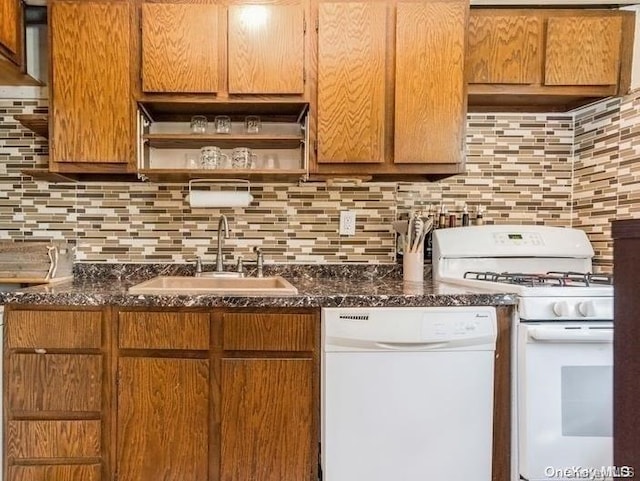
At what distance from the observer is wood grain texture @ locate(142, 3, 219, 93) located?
1802 millimetres

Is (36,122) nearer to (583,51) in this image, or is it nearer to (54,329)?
(54,329)

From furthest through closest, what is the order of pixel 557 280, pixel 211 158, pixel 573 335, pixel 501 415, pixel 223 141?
1. pixel 223 141
2. pixel 211 158
3. pixel 557 280
4. pixel 501 415
5. pixel 573 335

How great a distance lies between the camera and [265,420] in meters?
1.52

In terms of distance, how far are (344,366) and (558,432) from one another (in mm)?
770

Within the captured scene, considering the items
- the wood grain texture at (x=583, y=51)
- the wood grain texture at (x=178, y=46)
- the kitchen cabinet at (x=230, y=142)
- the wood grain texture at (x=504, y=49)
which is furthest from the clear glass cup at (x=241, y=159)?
the wood grain texture at (x=583, y=51)

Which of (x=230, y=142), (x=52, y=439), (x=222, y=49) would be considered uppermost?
(x=222, y=49)

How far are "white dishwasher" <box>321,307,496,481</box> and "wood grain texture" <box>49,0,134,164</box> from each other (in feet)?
4.23

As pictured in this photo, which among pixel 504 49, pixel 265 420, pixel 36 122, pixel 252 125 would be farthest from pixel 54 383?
pixel 504 49

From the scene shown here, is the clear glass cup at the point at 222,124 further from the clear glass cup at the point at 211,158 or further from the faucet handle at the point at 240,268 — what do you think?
the faucet handle at the point at 240,268

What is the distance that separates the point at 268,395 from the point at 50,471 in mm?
834

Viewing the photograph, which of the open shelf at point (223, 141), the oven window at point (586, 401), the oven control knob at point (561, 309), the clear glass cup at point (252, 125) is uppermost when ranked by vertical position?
the clear glass cup at point (252, 125)

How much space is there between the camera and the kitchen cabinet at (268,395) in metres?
1.52

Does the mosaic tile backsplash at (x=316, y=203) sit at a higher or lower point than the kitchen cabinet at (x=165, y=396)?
higher

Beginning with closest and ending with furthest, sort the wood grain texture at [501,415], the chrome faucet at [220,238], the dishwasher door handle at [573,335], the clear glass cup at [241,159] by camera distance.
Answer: the dishwasher door handle at [573,335] → the wood grain texture at [501,415] → the clear glass cup at [241,159] → the chrome faucet at [220,238]
